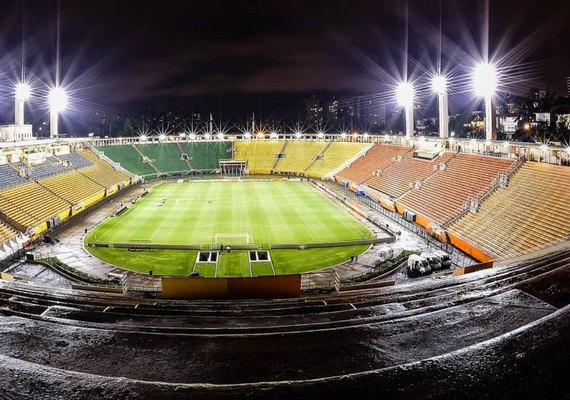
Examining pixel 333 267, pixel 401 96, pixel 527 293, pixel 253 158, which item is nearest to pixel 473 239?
pixel 333 267

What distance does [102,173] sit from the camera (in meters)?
55.1

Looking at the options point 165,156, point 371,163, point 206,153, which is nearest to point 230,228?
point 371,163

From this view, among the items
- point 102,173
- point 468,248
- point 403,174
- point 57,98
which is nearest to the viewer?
point 468,248

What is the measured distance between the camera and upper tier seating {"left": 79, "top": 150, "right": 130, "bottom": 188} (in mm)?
51562

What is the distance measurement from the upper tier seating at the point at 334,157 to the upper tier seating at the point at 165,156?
20.2 meters

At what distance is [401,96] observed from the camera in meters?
60.1

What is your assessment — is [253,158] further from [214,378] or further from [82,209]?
[214,378]

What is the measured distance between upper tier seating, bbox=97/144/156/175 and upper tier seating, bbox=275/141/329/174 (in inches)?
763

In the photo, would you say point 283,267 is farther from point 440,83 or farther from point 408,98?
point 408,98

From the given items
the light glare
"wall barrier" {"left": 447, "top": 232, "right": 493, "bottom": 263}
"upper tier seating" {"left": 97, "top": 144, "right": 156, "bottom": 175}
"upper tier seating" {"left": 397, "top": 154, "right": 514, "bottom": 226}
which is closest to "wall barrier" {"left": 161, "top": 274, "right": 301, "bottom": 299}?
"wall barrier" {"left": 447, "top": 232, "right": 493, "bottom": 263}

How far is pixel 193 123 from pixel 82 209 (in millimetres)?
119652

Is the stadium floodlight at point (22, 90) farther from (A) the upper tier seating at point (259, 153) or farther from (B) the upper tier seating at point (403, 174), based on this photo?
(B) the upper tier seating at point (403, 174)

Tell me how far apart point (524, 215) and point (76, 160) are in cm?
4712

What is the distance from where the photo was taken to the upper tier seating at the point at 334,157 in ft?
212
